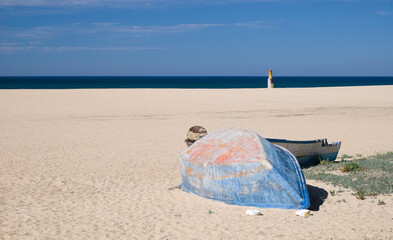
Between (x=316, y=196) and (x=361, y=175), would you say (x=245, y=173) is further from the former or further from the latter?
(x=361, y=175)

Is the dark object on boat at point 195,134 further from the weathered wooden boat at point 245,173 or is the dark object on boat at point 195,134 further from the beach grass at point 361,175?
the beach grass at point 361,175

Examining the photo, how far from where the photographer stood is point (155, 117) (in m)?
24.5

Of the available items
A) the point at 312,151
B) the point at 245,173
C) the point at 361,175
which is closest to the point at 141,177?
the point at 245,173

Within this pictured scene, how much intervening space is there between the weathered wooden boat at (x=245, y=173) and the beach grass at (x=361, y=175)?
1.45 m

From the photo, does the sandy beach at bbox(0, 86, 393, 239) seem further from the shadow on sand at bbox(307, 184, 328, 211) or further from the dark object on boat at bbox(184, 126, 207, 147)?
the dark object on boat at bbox(184, 126, 207, 147)

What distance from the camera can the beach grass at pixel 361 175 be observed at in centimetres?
908

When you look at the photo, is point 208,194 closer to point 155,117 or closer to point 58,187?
point 58,187

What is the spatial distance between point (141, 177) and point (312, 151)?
4.70m

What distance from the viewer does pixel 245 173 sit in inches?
324

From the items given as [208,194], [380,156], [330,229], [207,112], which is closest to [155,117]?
[207,112]

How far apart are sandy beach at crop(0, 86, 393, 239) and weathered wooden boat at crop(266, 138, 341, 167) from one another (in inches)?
61.8

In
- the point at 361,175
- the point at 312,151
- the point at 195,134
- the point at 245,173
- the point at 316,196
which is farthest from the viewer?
the point at 312,151

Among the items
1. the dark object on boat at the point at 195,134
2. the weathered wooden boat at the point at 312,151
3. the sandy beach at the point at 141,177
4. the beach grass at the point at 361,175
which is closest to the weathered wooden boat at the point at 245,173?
the sandy beach at the point at 141,177

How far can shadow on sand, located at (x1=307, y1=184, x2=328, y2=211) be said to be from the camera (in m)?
8.36
